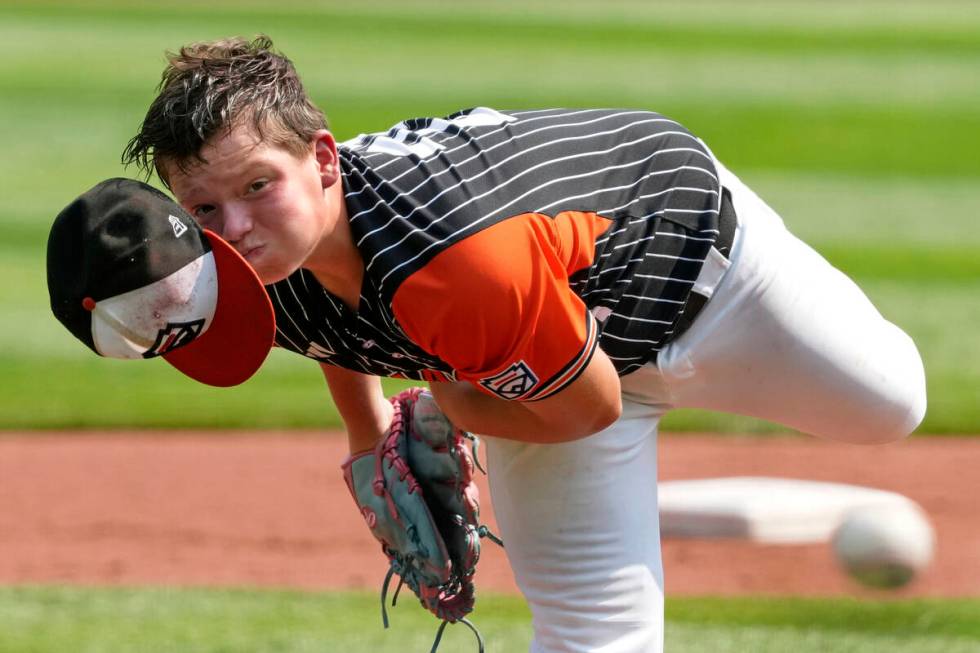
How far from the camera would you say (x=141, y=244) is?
226 cm

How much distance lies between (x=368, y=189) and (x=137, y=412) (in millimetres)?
4029

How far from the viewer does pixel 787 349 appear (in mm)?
3041

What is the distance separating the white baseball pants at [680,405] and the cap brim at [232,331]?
0.71 meters

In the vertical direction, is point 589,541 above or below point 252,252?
below

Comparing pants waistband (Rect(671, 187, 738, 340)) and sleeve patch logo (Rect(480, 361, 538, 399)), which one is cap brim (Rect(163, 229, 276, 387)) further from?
pants waistband (Rect(671, 187, 738, 340))

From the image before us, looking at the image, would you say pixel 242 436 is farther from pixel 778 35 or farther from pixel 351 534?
pixel 778 35

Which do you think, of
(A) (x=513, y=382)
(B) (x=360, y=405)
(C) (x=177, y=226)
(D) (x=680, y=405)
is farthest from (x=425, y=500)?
(C) (x=177, y=226)

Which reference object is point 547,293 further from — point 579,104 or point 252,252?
point 579,104

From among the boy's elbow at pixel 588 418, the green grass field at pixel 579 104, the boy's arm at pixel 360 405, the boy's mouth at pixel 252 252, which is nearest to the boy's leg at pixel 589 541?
the boy's elbow at pixel 588 418

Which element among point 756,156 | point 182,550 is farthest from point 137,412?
point 756,156

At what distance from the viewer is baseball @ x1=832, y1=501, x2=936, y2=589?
14.3 ft

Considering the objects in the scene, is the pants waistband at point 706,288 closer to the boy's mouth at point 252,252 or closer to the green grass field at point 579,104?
the boy's mouth at point 252,252

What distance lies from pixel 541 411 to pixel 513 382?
0.13 metres

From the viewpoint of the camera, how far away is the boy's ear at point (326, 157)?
2.54 metres
